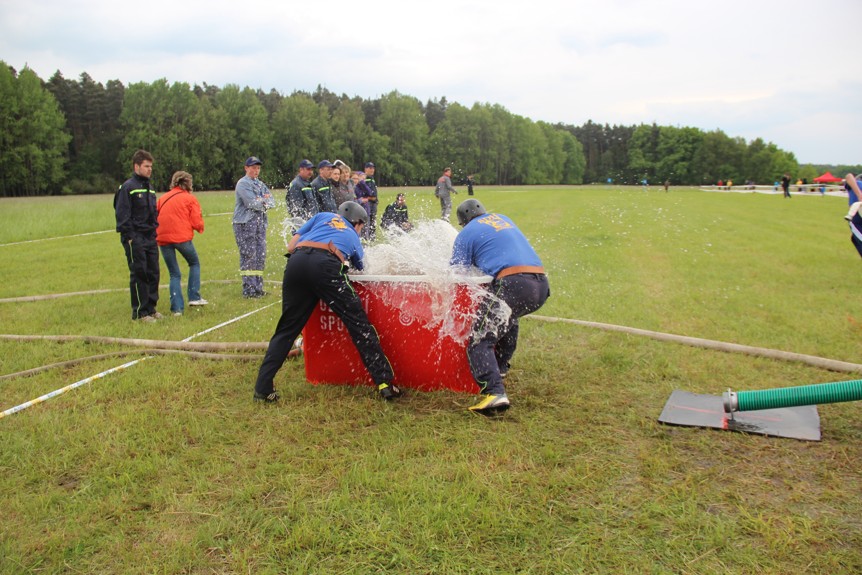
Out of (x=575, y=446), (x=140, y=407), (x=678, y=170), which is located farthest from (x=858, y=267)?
(x=678, y=170)

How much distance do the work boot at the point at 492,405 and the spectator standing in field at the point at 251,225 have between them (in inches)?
223

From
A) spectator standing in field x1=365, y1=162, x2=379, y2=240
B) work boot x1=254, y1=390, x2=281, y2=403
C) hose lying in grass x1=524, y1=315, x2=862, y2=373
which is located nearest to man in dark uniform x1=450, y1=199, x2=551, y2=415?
work boot x1=254, y1=390, x2=281, y2=403

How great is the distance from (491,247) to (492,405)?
130cm

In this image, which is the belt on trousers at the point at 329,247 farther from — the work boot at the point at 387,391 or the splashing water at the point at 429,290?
the work boot at the point at 387,391

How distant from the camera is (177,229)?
833 centimetres

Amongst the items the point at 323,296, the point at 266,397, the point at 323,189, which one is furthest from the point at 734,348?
the point at 323,189

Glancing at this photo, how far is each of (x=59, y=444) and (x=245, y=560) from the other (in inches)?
85.0

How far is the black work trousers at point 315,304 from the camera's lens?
4.86 metres

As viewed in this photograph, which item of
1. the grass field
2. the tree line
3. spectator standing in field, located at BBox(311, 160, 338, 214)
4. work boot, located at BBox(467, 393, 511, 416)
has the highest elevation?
the tree line

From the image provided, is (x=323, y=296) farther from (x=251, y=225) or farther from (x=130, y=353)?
(x=251, y=225)

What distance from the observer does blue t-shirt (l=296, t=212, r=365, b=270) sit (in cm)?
500

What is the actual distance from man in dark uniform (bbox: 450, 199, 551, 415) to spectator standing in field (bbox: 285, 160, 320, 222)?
5641 mm

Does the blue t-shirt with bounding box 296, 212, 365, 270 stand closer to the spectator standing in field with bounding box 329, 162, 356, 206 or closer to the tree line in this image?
the spectator standing in field with bounding box 329, 162, 356, 206

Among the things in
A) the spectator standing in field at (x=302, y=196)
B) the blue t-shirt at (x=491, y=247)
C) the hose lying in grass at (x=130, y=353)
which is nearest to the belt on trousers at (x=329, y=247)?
the blue t-shirt at (x=491, y=247)
